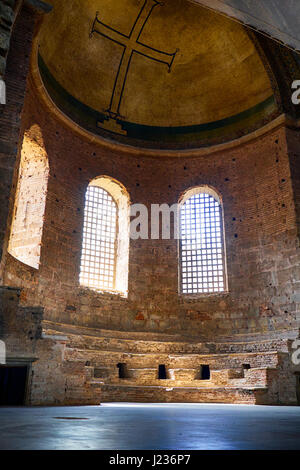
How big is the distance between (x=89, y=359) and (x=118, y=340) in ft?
4.89

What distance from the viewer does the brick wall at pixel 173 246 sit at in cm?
1359

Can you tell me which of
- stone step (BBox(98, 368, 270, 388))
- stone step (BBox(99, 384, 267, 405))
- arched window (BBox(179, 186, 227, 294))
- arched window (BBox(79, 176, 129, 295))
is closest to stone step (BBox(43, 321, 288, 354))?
stone step (BBox(98, 368, 270, 388))

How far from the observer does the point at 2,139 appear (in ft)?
31.0

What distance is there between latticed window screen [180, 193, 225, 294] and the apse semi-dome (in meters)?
2.73

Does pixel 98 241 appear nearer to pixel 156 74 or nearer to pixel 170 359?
pixel 170 359

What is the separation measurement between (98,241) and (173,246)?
9.51 feet

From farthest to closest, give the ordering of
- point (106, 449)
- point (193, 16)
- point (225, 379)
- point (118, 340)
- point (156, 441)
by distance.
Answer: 1. point (193, 16)
2. point (118, 340)
3. point (225, 379)
4. point (156, 441)
5. point (106, 449)

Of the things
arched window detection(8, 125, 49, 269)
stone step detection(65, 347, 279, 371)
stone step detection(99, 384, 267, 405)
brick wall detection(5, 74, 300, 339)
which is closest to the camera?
stone step detection(99, 384, 267, 405)

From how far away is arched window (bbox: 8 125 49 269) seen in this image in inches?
Answer: 528

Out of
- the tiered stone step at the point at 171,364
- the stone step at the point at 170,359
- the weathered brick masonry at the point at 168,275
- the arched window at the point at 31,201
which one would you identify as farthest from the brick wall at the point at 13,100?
the stone step at the point at 170,359

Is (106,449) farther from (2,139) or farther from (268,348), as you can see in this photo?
(268,348)

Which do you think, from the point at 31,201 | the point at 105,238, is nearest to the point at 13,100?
the point at 31,201

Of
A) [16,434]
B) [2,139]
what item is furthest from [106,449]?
[2,139]

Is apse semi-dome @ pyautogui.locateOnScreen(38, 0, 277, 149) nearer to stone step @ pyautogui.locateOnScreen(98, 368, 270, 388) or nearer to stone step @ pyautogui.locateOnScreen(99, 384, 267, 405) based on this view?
stone step @ pyautogui.locateOnScreen(98, 368, 270, 388)
